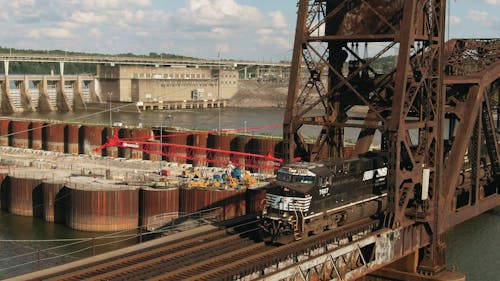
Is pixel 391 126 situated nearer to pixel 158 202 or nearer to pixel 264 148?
pixel 158 202

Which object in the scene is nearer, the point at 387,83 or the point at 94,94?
the point at 387,83

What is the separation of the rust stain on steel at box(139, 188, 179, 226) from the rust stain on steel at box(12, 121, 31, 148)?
1638 inches

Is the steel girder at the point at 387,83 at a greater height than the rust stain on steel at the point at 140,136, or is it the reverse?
the steel girder at the point at 387,83

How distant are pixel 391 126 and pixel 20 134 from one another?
71.3m

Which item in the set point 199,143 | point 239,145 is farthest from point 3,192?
point 239,145

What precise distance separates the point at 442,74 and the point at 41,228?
36326mm

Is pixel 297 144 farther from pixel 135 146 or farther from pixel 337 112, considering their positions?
pixel 135 146

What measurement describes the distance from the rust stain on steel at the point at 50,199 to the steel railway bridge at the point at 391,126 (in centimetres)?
2851

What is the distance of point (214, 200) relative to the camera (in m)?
50.0

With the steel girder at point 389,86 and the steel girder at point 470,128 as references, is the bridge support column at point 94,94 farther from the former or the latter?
the steel girder at point 389,86

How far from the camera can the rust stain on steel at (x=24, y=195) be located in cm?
5528

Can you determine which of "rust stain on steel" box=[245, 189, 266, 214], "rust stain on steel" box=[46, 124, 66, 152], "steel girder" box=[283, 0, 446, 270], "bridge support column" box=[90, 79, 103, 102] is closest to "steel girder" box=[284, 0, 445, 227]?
"steel girder" box=[283, 0, 446, 270]

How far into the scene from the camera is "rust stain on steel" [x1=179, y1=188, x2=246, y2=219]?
164 feet

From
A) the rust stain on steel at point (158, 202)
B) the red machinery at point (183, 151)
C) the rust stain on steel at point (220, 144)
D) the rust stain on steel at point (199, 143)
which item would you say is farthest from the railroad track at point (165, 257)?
the rust stain on steel at point (199, 143)
